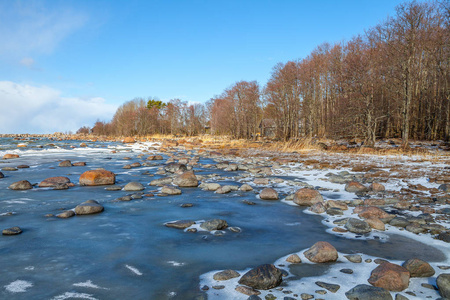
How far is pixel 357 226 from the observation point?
16.2 ft

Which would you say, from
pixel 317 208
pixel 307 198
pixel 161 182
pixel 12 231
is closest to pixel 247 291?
pixel 317 208

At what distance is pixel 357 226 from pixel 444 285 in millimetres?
2063

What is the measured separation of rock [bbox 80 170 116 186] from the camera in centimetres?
954

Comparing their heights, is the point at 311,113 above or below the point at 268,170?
above

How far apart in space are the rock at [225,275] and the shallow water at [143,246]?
251 millimetres

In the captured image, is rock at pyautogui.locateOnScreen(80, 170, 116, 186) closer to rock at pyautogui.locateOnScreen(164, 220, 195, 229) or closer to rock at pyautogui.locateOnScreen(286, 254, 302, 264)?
rock at pyautogui.locateOnScreen(164, 220, 195, 229)

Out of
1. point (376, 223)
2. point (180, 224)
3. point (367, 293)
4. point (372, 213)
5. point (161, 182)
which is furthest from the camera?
point (161, 182)

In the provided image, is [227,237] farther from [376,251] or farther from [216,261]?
[376,251]

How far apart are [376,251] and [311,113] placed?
3134 centimetres

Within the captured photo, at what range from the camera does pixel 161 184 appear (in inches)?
381

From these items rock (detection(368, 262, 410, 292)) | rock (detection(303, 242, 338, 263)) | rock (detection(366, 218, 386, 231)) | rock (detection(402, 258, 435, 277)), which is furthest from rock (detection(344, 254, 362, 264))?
rock (detection(366, 218, 386, 231))

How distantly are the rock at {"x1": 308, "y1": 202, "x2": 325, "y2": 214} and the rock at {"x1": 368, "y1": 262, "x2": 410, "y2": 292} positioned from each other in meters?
2.86

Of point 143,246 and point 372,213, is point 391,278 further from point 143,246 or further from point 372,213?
point 143,246

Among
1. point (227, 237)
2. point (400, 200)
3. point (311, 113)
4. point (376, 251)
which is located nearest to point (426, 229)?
point (376, 251)
